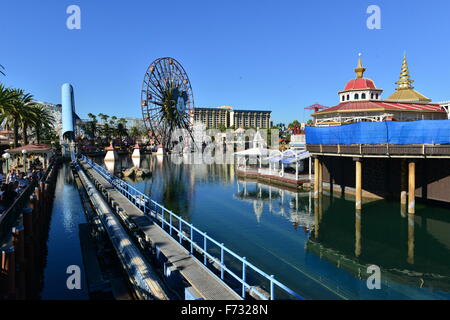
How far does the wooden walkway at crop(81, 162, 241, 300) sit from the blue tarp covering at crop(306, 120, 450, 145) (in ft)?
57.8

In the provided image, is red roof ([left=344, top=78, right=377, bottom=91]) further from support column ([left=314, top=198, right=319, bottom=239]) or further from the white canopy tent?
support column ([left=314, top=198, right=319, bottom=239])

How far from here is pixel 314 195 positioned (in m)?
29.8

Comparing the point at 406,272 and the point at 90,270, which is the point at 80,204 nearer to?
the point at 90,270

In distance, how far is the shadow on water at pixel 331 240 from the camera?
1305cm

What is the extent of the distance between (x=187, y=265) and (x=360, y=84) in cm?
3891

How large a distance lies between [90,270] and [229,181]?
30.7 metres

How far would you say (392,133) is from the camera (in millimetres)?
23406

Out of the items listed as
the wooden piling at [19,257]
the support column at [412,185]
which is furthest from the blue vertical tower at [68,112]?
the support column at [412,185]

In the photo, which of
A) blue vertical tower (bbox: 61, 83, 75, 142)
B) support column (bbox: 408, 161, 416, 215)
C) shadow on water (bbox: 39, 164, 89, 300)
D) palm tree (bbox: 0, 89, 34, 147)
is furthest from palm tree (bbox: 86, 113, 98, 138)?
support column (bbox: 408, 161, 416, 215)

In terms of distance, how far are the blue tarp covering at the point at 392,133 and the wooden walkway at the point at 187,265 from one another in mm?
17630

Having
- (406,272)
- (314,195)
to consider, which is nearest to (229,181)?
(314,195)

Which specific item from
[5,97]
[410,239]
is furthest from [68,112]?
[410,239]

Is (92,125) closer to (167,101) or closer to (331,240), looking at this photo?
(167,101)

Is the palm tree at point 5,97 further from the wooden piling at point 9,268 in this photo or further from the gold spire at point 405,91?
the gold spire at point 405,91
